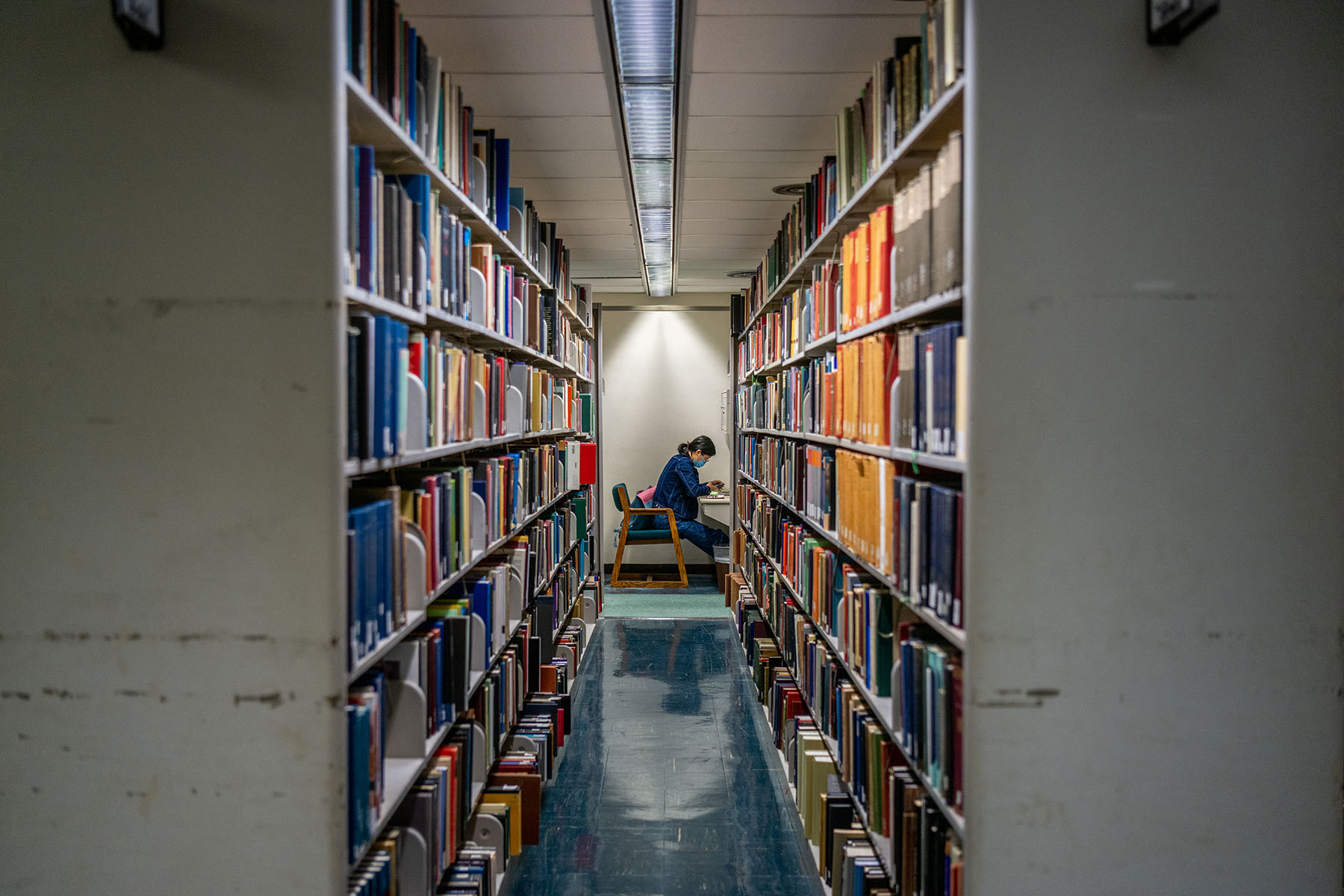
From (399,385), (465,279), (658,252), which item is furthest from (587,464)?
(399,385)

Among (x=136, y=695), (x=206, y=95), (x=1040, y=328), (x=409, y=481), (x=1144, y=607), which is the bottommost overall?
(x=136, y=695)

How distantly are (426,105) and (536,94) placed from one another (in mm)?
1085

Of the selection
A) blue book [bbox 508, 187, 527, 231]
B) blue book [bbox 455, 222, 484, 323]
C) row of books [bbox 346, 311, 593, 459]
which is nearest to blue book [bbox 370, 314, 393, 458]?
row of books [bbox 346, 311, 593, 459]

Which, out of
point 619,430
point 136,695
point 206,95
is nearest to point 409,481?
point 136,695

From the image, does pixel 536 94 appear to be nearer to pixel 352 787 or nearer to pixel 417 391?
pixel 417 391

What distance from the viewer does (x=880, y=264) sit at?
2514 mm

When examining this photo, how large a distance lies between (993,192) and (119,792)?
72.7 inches

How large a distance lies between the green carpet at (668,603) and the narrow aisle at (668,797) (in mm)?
1470

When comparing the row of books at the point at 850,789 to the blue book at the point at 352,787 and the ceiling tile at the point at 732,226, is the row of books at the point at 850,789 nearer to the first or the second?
the blue book at the point at 352,787

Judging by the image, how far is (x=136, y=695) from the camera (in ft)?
5.55

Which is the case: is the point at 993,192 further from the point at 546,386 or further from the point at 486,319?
the point at 546,386

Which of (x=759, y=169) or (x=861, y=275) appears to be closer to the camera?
(x=861, y=275)

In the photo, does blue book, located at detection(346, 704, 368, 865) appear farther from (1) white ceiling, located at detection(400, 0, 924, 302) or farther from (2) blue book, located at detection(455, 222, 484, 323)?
(1) white ceiling, located at detection(400, 0, 924, 302)

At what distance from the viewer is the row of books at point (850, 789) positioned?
2.13 meters
